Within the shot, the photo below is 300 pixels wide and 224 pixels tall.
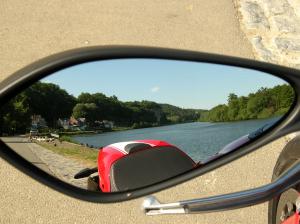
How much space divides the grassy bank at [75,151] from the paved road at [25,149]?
0.04m

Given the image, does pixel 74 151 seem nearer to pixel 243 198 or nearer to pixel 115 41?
pixel 243 198

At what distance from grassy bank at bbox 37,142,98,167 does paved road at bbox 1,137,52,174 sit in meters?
0.04

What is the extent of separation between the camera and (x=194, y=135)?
1.46 meters

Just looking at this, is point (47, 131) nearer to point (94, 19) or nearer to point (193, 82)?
point (193, 82)

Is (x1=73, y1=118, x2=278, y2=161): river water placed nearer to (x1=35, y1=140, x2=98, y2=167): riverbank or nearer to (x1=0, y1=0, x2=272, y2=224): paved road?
(x1=35, y1=140, x2=98, y2=167): riverbank

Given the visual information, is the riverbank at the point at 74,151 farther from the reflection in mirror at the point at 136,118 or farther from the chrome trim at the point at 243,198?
the chrome trim at the point at 243,198

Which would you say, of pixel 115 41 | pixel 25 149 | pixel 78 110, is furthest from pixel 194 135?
pixel 115 41

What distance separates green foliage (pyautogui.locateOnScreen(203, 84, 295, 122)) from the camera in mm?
1414

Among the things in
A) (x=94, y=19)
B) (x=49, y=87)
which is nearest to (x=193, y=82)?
(x=49, y=87)

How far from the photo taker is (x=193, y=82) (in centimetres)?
139

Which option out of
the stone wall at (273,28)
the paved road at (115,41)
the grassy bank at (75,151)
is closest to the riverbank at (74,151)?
the grassy bank at (75,151)

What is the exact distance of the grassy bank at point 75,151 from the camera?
1472mm

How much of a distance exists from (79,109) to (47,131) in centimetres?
13

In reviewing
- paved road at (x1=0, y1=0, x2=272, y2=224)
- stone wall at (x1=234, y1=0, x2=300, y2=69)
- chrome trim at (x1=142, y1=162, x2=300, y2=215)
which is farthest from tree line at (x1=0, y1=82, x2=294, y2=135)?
stone wall at (x1=234, y1=0, x2=300, y2=69)
